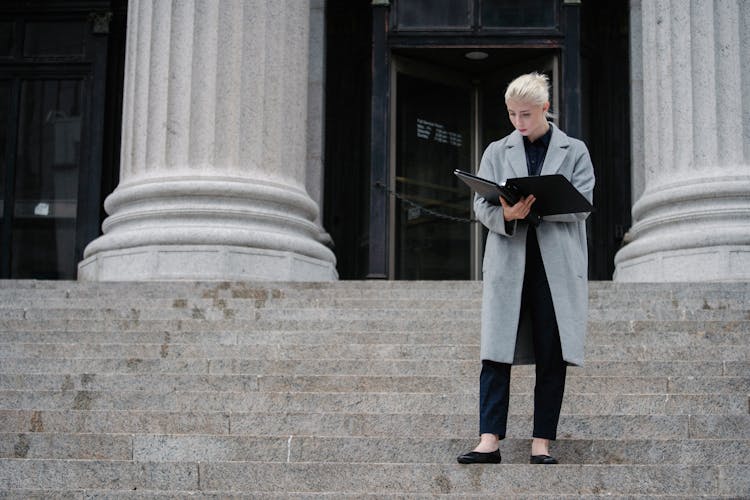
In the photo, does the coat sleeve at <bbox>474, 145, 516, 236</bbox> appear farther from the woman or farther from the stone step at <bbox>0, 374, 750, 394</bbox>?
the stone step at <bbox>0, 374, 750, 394</bbox>

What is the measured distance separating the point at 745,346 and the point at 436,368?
6.57ft

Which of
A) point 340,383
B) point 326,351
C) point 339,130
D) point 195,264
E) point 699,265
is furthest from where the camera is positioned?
point 339,130

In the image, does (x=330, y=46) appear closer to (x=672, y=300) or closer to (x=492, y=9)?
(x=492, y=9)

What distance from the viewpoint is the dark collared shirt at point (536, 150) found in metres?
6.47

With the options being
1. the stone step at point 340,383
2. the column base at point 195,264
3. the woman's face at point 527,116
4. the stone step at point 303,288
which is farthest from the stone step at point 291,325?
the woman's face at point 527,116

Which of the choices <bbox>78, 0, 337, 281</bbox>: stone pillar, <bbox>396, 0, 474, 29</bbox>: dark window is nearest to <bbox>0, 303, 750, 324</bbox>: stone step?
<bbox>78, 0, 337, 281</bbox>: stone pillar

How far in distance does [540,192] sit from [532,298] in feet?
1.70

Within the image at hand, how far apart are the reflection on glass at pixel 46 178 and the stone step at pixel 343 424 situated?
921cm

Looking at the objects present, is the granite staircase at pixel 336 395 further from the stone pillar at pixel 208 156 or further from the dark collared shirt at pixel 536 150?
the stone pillar at pixel 208 156

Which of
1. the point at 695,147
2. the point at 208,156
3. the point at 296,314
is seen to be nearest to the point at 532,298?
the point at 296,314

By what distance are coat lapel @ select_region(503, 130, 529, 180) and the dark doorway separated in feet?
33.7

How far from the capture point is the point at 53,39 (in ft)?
53.8

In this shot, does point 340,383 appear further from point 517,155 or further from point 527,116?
point 527,116

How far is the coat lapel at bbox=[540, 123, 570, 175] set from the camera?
6.37 metres
